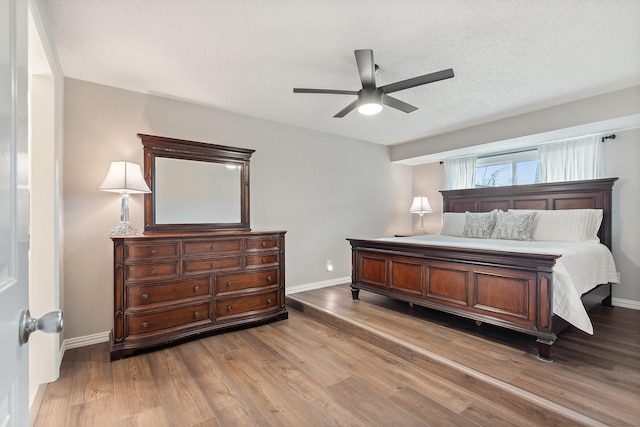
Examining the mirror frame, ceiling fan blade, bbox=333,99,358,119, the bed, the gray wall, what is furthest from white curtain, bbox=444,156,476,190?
the mirror frame

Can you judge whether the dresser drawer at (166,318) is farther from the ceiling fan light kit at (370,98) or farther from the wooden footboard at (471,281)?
the ceiling fan light kit at (370,98)

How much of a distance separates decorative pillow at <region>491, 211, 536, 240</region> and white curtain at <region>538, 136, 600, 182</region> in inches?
29.5

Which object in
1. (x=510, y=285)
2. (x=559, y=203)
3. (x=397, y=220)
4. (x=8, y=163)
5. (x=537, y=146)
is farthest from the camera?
(x=397, y=220)

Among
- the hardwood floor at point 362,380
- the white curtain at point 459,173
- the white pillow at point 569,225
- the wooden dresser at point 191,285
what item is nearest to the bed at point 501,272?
the white pillow at point 569,225

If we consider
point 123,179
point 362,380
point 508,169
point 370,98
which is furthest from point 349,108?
point 508,169

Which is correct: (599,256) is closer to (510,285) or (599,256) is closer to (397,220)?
(510,285)

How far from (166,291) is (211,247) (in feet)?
1.80

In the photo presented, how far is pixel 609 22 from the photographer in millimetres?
2166

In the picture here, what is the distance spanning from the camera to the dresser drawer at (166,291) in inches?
105

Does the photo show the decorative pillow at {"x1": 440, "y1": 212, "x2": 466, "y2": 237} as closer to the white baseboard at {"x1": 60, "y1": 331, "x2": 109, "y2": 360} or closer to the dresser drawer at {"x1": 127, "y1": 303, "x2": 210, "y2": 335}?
the dresser drawer at {"x1": 127, "y1": 303, "x2": 210, "y2": 335}

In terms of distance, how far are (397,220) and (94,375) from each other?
4864 millimetres

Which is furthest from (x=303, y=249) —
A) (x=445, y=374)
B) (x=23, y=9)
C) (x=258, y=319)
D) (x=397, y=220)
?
(x=23, y=9)

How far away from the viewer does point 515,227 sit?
13.1 feet

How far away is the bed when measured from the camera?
8.07ft
